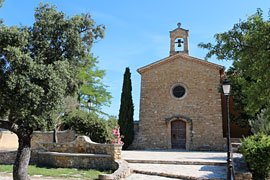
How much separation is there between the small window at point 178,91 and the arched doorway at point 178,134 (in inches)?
81.3

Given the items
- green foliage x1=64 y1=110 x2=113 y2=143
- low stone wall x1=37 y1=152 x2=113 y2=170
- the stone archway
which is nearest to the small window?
the stone archway

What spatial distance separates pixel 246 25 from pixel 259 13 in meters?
0.48

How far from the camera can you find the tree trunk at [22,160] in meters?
7.77

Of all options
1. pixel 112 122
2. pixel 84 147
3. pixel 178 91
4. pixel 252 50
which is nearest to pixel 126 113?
pixel 178 91

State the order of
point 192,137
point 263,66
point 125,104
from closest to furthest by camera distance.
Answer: point 263,66 < point 192,137 < point 125,104

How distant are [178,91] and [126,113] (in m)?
4.51

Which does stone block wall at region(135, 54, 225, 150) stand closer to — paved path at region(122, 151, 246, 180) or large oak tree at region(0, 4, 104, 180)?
paved path at region(122, 151, 246, 180)

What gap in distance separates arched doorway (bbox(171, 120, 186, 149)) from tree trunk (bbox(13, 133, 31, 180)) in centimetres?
1252

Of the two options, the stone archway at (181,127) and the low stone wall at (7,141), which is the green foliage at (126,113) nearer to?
the stone archway at (181,127)

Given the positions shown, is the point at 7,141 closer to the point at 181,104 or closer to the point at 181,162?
the point at 181,104

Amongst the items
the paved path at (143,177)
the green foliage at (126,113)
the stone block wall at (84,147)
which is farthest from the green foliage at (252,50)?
the green foliage at (126,113)

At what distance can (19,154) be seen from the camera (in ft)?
26.6

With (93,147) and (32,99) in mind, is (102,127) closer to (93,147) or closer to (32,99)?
(93,147)

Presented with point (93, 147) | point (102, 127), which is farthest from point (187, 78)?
point (93, 147)
